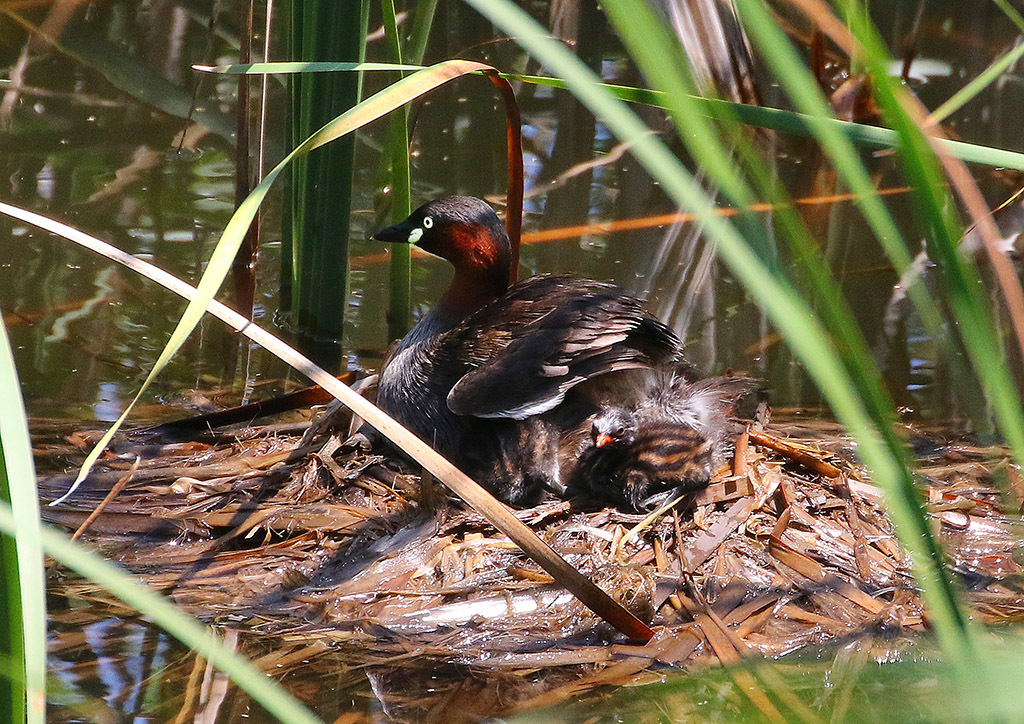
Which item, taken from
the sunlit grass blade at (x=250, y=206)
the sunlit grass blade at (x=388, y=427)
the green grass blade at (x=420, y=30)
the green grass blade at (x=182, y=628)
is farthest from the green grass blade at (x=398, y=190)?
the green grass blade at (x=182, y=628)

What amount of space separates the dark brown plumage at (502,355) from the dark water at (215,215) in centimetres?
67

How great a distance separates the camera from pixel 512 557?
2676 millimetres

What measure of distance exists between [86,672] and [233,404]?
1.46 meters

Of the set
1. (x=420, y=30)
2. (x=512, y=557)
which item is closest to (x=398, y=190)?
(x=420, y=30)

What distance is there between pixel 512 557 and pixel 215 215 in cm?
234

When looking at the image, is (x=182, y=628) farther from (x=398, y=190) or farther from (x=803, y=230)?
(x=398, y=190)

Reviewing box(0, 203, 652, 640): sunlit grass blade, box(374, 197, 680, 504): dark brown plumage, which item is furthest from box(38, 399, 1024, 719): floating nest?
box(0, 203, 652, 640): sunlit grass blade

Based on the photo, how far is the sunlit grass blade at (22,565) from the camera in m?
0.98

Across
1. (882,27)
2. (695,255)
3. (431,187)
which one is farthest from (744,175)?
(882,27)

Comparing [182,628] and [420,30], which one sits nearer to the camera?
[182,628]

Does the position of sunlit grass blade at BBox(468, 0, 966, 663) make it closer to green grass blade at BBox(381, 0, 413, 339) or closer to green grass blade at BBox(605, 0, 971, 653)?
green grass blade at BBox(605, 0, 971, 653)

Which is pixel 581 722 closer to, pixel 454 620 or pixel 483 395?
pixel 454 620

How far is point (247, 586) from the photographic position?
255 centimetres

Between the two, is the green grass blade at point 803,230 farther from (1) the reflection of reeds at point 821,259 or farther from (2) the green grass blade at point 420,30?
(2) the green grass blade at point 420,30
